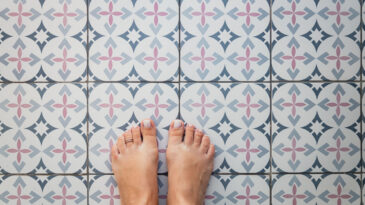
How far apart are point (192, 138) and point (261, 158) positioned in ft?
0.76

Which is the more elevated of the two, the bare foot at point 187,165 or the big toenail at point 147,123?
the big toenail at point 147,123

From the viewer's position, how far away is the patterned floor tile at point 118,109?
1.10m

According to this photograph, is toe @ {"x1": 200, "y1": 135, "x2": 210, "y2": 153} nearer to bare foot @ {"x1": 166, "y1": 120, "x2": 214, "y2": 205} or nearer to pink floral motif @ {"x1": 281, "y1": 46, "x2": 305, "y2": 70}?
bare foot @ {"x1": 166, "y1": 120, "x2": 214, "y2": 205}

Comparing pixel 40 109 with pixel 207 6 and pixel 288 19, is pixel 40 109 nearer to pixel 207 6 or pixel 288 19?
pixel 207 6

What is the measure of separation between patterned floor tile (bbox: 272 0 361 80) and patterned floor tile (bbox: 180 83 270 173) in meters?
0.11

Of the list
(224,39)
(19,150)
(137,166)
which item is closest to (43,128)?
(19,150)

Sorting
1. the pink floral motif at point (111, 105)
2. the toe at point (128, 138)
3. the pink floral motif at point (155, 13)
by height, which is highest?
the pink floral motif at point (155, 13)

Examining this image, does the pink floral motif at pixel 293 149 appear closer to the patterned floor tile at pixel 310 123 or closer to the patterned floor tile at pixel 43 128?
the patterned floor tile at pixel 310 123

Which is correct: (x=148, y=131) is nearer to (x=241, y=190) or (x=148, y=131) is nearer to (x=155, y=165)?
(x=155, y=165)

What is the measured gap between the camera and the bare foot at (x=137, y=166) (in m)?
1.08

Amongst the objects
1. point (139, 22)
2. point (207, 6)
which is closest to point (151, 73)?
point (139, 22)

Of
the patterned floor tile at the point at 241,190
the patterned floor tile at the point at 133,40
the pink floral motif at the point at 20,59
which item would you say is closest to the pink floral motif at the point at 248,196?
the patterned floor tile at the point at 241,190

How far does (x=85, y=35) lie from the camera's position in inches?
43.1

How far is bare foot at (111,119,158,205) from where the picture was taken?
42.7 inches
